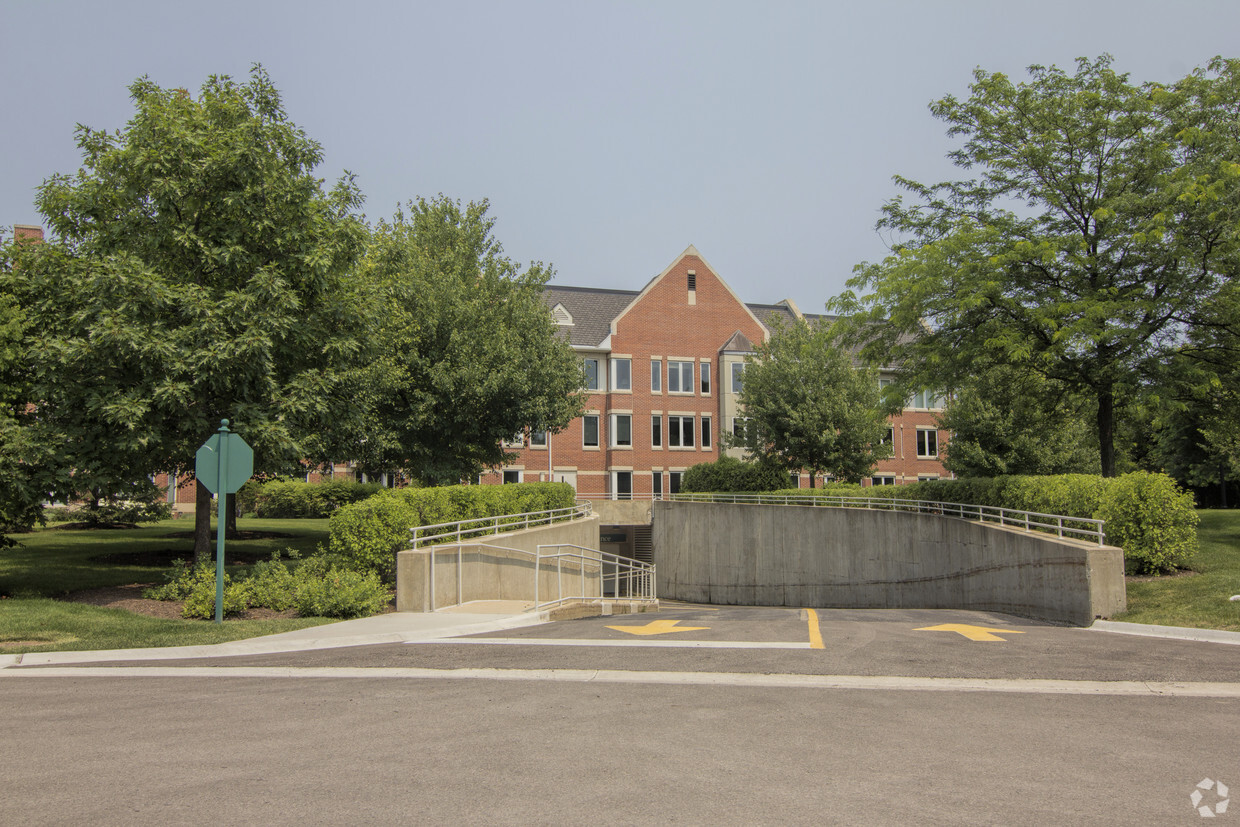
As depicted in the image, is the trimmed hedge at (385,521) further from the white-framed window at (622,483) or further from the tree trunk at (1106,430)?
the white-framed window at (622,483)

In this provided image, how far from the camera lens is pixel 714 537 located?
36906mm

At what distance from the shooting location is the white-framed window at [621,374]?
47.3m

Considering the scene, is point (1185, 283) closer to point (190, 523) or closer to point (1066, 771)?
point (1066, 771)

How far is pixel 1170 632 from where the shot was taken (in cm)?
1318

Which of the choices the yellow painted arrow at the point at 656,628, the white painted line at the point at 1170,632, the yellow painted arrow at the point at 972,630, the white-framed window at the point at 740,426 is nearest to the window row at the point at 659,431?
the white-framed window at the point at 740,426

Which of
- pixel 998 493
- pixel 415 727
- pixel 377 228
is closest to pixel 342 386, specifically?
pixel 377 228

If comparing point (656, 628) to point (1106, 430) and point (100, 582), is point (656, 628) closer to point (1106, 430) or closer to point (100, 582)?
point (100, 582)

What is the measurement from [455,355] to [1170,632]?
20.1 meters

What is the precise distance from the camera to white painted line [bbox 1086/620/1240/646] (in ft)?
40.8

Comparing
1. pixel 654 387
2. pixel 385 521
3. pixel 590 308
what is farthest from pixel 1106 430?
pixel 590 308

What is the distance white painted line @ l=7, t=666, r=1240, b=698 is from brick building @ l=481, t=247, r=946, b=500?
3559 centimetres

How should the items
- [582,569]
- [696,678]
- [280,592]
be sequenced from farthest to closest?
[582,569] → [280,592] → [696,678]

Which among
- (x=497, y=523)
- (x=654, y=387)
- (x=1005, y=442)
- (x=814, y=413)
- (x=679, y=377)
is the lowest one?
(x=497, y=523)

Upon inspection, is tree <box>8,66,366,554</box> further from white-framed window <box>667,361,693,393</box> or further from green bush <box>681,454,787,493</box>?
white-framed window <box>667,361,693,393</box>
